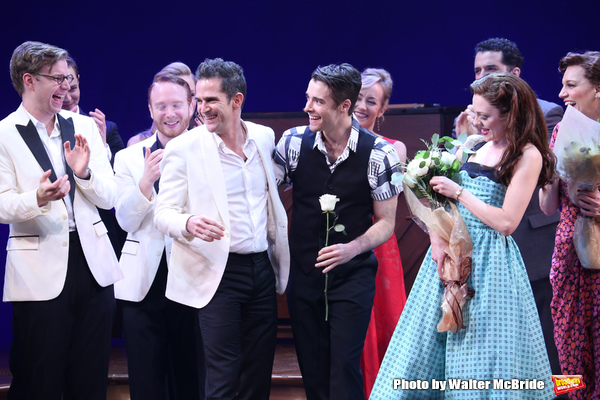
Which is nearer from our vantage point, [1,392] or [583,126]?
[583,126]

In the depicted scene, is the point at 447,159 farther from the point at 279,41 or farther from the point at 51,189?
the point at 279,41

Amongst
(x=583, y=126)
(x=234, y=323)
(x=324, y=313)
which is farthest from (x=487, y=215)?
(x=234, y=323)

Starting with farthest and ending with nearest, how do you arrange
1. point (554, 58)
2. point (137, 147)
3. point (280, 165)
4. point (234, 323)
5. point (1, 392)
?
point (554, 58) < point (1, 392) < point (137, 147) < point (280, 165) < point (234, 323)

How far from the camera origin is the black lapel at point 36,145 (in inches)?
123

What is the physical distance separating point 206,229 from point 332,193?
65 centimetres

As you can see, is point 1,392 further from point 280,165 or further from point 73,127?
point 280,165

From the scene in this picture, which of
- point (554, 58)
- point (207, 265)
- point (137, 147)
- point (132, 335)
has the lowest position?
point (132, 335)

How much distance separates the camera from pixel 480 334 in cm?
277

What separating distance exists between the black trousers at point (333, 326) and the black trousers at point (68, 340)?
3.14 ft

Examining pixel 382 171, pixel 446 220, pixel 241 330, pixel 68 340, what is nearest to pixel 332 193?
pixel 382 171

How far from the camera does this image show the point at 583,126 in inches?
121

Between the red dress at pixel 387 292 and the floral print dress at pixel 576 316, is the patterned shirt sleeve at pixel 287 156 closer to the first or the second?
the red dress at pixel 387 292

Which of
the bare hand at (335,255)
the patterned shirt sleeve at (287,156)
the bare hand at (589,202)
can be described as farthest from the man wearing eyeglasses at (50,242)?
the bare hand at (589,202)

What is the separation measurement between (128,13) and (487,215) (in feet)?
13.3
